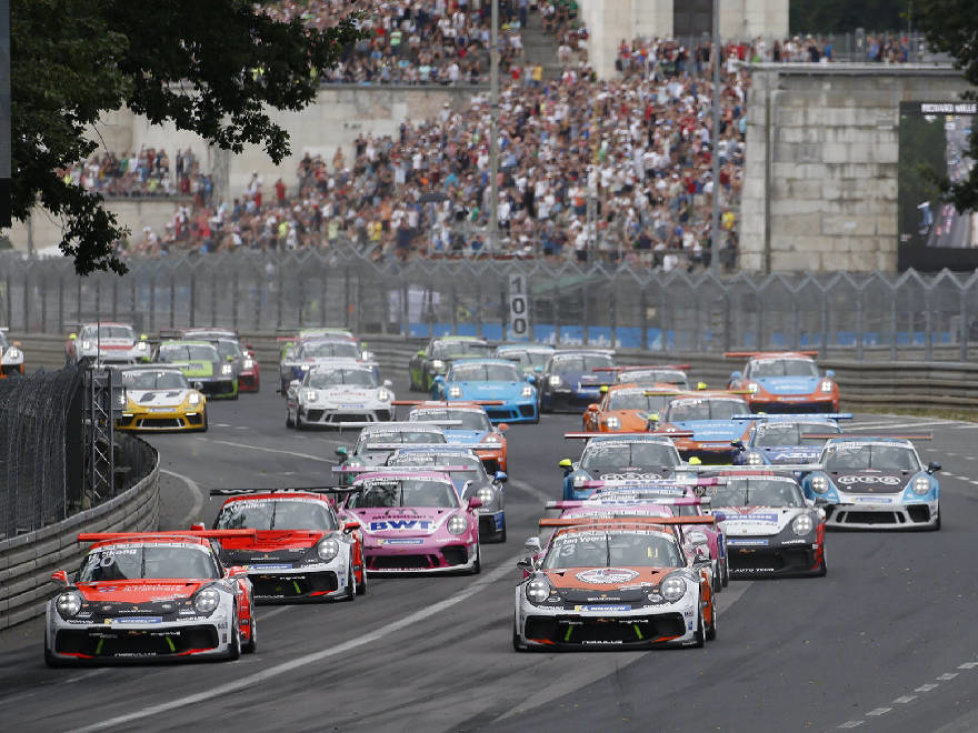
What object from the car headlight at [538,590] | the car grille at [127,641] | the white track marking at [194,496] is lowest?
the white track marking at [194,496]

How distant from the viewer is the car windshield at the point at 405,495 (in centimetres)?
2523

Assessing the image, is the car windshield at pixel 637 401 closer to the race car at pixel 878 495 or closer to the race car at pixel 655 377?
the race car at pixel 655 377

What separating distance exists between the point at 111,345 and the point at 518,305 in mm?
10217

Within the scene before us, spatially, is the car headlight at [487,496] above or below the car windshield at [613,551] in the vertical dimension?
below

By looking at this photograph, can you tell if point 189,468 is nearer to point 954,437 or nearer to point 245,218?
point 954,437

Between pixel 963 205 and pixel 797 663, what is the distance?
1450 inches

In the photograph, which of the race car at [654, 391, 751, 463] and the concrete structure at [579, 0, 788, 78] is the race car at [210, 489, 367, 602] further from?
the concrete structure at [579, 0, 788, 78]

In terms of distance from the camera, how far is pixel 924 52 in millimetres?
64062

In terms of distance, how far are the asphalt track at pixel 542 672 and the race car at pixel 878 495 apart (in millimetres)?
2249

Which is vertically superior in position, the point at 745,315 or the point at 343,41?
the point at 343,41

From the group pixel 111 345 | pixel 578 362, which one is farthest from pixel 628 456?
pixel 111 345

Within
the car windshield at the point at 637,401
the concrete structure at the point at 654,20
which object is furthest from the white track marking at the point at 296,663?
Result: the concrete structure at the point at 654,20

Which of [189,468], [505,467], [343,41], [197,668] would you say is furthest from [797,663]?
[189,468]

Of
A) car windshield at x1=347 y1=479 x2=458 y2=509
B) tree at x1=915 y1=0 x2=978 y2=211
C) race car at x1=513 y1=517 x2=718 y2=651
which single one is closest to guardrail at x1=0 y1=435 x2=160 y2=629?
car windshield at x1=347 y1=479 x2=458 y2=509
